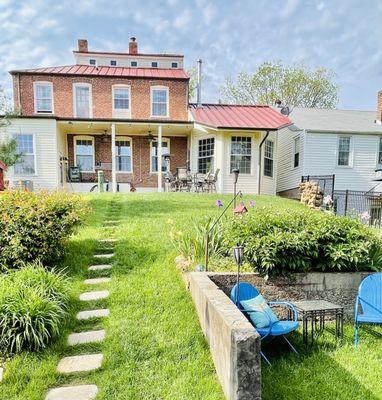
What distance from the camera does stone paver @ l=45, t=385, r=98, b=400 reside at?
254cm

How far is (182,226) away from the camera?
6832 millimetres

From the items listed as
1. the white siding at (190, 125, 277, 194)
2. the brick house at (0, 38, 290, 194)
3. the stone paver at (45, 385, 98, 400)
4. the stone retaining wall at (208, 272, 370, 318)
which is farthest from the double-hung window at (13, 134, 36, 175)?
the stone paver at (45, 385, 98, 400)

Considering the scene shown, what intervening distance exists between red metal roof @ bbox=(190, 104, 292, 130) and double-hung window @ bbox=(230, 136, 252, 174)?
703mm

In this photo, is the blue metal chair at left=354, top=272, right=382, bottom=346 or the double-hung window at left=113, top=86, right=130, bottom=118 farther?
the double-hung window at left=113, top=86, right=130, bottom=118

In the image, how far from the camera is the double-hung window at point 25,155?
13.6m

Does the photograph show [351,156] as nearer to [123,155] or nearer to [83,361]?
[123,155]

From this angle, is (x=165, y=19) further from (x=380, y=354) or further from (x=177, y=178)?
(x=380, y=354)

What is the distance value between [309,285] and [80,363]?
3.02m

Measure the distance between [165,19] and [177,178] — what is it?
6.40 meters

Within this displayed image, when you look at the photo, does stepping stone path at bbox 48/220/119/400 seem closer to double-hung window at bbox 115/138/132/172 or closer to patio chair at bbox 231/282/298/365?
patio chair at bbox 231/282/298/365

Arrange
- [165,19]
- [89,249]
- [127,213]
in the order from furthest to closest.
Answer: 1. [165,19]
2. [127,213]
3. [89,249]

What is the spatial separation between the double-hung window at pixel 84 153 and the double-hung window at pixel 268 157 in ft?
28.2

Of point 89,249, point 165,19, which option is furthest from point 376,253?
point 165,19

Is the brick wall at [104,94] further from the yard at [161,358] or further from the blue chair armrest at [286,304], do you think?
the blue chair armrest at [286,304]
